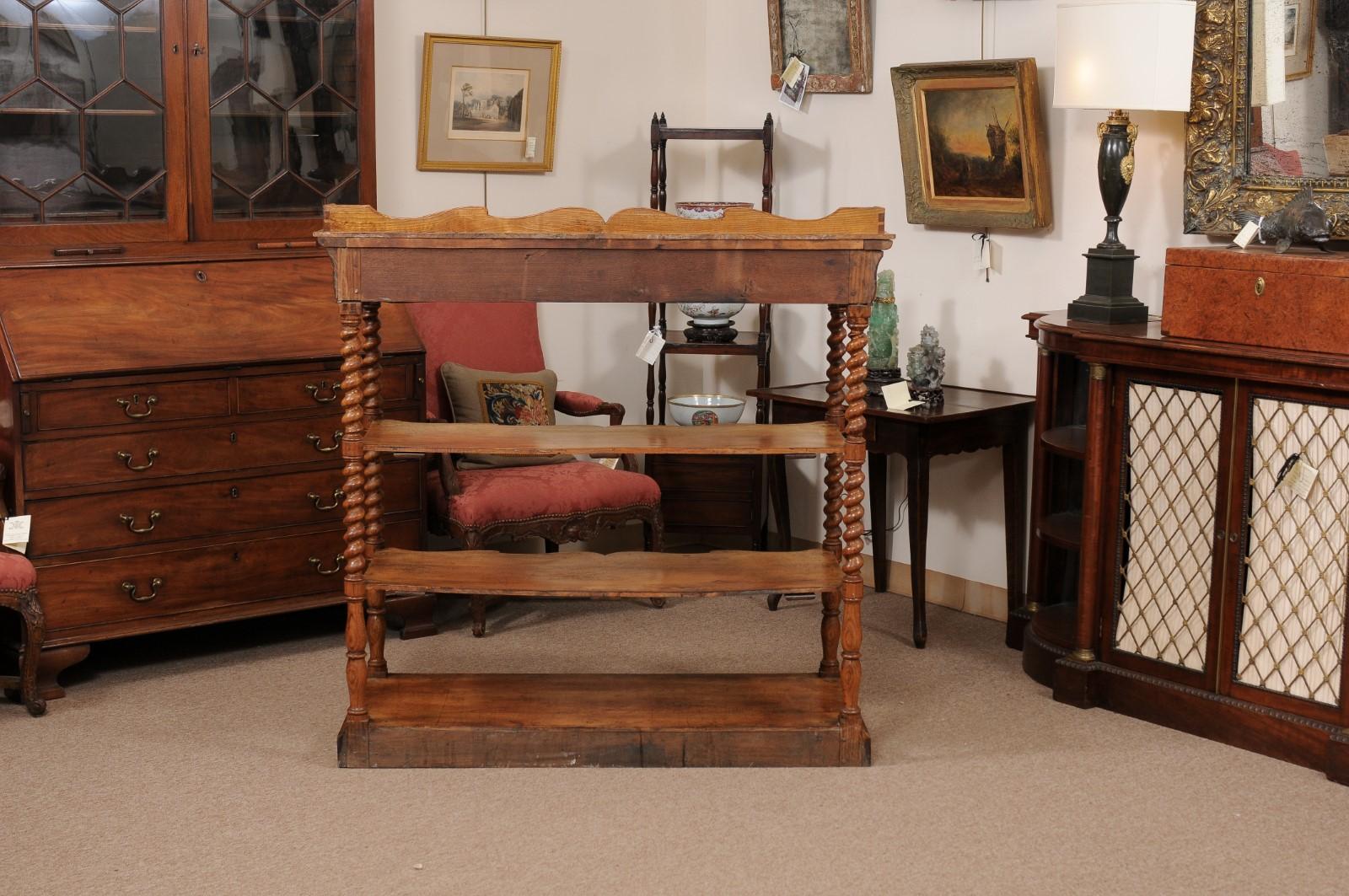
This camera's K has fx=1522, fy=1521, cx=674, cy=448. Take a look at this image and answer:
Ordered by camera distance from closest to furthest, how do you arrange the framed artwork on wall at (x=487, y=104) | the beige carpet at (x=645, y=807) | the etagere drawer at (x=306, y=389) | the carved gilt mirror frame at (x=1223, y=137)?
1. the beige carpet at (x=645, y=807)
2. the carved gilt mirror frame at (x=1223, y=137)
3. the etagere drawer at (x=306, y=389)
4. the framed artwork on wall at (x=487, y=104)

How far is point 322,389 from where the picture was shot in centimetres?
506

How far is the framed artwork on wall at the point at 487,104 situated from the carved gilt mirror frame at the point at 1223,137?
98.8 inches

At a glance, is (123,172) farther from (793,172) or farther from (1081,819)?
(1081,819)

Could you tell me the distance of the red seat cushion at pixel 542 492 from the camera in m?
5.24

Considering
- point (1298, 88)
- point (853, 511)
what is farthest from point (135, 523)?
point (1298, 88)

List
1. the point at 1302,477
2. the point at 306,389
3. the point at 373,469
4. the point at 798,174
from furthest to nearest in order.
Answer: the point at 798,174 < the point at 306,389 < the point at 373,469 < the point at 1302,477

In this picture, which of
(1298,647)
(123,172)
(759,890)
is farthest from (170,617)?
(1298,647)

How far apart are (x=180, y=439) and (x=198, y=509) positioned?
24 centimetres

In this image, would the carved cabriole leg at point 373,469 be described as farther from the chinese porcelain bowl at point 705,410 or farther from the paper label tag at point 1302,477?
the paper label tag at point 1302,477

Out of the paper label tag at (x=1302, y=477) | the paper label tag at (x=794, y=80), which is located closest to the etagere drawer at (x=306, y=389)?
the paper label tag at (x=794, y=80)

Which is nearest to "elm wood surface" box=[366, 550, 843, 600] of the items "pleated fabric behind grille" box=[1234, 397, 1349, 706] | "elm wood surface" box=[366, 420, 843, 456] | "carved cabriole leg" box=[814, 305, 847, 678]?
"carved cabriole leg" box=[814, 305, 847, 678]

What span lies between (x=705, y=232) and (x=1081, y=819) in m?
1.80

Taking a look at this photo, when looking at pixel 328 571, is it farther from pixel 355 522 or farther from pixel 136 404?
pixel 355 522

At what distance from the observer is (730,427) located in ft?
14.5
